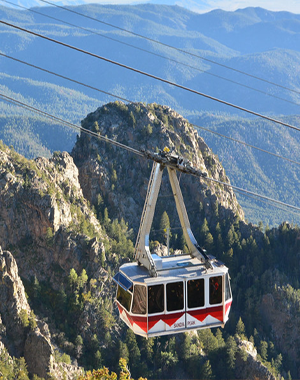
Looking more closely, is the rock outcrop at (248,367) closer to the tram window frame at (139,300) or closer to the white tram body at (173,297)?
the white tram body at (173,297)

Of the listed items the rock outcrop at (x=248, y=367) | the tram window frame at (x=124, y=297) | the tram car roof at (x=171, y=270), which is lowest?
the rock outcrop at (x=248, y=367)

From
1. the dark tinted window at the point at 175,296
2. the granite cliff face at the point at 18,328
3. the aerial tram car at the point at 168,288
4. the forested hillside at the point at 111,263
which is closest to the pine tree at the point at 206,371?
the forested hillside at the point at 111,263

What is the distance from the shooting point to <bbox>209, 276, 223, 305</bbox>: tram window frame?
3347 centimetres

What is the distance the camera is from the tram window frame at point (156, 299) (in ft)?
105

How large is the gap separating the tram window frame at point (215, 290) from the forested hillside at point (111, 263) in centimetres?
3796

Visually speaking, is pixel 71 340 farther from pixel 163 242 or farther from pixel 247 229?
pixel 247 229

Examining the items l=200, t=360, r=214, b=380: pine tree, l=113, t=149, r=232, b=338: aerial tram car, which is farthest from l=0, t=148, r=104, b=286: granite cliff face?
l=113, t=149, r=232, b=338: aerial tram car

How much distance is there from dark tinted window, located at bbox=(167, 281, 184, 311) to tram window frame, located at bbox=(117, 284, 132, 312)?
7.72ft

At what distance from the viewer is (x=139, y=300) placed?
3247 centimetres

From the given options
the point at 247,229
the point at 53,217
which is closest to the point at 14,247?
the point at 53,217

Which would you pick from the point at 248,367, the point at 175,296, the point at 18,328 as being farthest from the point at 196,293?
the point at 248,367

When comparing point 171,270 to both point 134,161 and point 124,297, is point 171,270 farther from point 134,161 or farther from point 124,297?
point 134,161

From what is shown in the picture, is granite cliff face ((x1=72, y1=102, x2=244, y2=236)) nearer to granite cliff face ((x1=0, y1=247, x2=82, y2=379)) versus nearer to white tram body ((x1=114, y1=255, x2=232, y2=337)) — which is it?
granite cliff face ((x1=0, y1=247, x2=82, y2=379))

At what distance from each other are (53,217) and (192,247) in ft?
204
